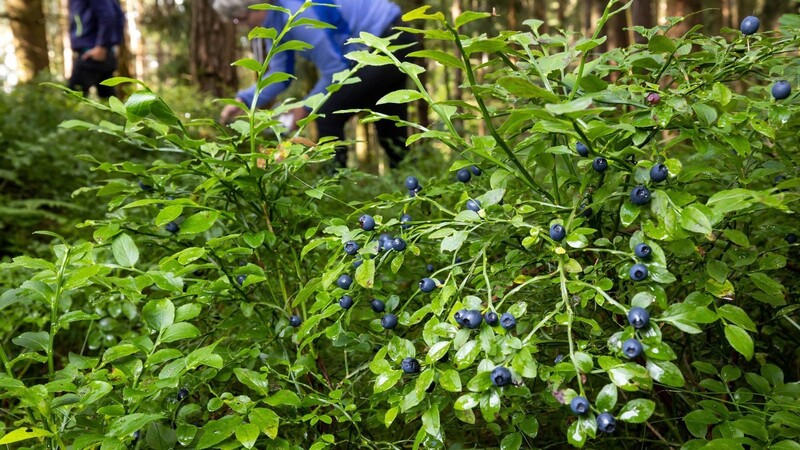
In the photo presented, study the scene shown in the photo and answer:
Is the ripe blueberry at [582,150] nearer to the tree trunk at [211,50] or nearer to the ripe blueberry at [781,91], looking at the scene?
the ripe blueberry at [781,91]

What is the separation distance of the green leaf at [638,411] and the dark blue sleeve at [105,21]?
760cm

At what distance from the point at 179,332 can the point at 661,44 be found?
1.16 metres

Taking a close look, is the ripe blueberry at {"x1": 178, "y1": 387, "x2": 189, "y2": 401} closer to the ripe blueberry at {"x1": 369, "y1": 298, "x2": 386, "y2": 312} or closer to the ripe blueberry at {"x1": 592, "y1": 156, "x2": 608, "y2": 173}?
the ripe blueberry at {"x1": 369, "y1": 298, "x2": 386, "y2": 312}

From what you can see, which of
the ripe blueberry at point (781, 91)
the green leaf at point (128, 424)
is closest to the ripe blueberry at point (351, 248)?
the green leaf at point (128, 424)

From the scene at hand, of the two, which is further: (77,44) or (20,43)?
(20,43)

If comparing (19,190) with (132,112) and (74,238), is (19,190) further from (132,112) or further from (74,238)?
(132,112)

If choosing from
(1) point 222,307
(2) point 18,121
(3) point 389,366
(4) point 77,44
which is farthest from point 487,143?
(4) point 77,44

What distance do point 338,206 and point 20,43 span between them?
24.0 ft

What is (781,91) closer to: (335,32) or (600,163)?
(600,163)

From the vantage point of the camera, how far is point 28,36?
7867 mm

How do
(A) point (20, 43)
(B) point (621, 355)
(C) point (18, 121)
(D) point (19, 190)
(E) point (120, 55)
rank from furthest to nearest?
(E) point (120, 55) → (A) point (20, 43) → (C) point (18, 121) → (D) point (19, 190) → (B) point (621, 355)

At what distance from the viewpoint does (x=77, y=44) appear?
22.8 ft

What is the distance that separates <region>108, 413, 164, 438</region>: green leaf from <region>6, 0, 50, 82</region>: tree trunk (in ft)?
27.4

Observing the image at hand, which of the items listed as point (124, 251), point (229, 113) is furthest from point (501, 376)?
point (229, 113)
